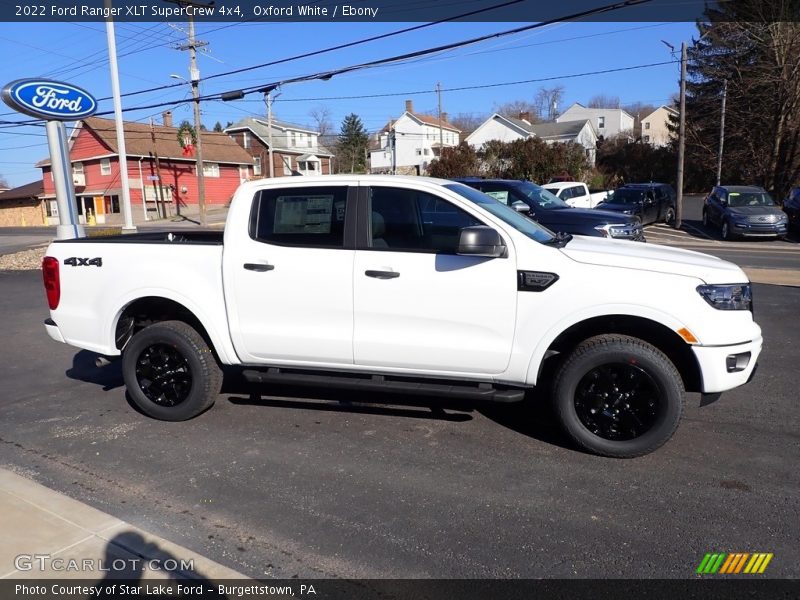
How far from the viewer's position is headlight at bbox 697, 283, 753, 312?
409 centimetres

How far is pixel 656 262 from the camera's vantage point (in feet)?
13.8

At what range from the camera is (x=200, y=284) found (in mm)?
4934

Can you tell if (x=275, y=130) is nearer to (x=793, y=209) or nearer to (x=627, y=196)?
(x=627, y=196)

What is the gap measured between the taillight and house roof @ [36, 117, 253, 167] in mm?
41288

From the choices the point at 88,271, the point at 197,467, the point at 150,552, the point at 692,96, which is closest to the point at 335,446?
the point at 197,467

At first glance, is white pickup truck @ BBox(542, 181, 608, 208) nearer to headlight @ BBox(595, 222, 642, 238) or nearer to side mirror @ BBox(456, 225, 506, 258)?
headlight @ BBox(595, 222, 642, 238)

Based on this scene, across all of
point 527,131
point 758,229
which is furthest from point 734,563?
point 527,131

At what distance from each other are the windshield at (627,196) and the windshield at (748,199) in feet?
10.5

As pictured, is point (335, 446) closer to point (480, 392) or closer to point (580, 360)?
point (480, 392)

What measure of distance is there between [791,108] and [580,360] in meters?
36.6

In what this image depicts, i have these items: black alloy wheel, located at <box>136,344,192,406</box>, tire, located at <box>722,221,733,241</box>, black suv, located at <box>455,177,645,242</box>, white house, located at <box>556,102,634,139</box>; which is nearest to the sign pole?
black suv, located at <box>455,177,645,242</box>

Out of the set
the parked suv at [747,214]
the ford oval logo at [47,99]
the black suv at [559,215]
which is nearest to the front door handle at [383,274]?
the black suv at [559,215]

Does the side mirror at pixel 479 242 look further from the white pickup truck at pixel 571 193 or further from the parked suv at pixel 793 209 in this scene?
the parked suv at pixel 793 209

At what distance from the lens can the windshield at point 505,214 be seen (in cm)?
458
